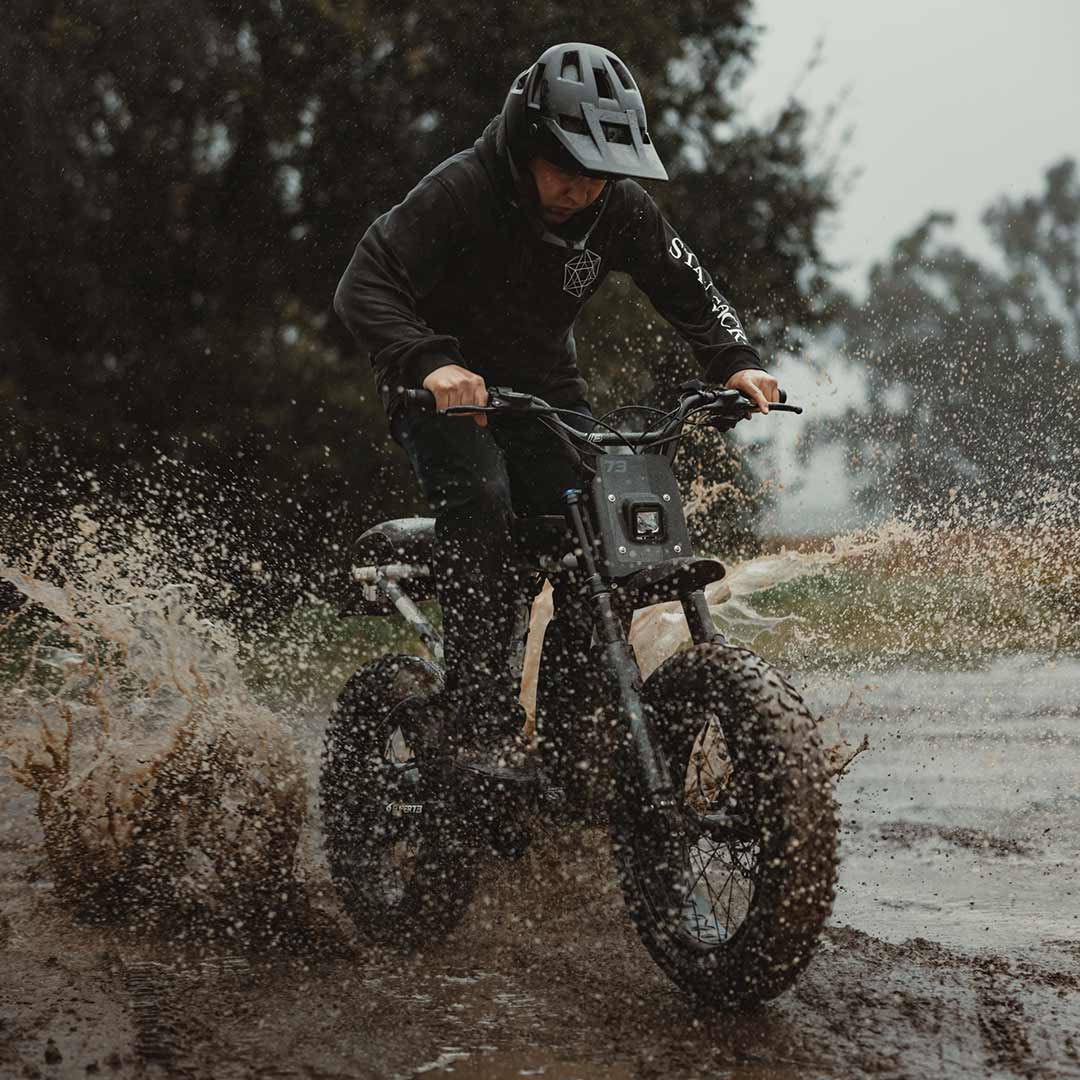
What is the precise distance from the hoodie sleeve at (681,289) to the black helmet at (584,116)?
0.41 m

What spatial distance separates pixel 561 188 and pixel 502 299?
1.36 ft

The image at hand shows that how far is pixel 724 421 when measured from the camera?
4152 millimetres

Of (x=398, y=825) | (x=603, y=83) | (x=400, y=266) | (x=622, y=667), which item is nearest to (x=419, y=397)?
(x=400, y=266)

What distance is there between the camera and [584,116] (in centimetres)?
384

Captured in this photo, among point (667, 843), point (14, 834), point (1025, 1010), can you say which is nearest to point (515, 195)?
point (667, 843)

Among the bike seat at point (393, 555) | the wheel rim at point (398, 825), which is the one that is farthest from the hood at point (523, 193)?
the wheel rim at point (398, 825)

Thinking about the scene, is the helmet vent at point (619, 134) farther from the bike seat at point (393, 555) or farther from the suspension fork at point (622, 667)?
the bike seat at point (393, 555)

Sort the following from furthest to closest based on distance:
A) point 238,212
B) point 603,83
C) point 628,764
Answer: point 238,212 → point 603,83 → point 628,764

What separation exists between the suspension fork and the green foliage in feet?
30.9

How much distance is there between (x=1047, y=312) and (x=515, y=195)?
129 ft

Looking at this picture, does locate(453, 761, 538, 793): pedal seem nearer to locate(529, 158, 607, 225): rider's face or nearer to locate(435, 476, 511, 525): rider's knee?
locate(435, 476, 511, 525): rider's knee

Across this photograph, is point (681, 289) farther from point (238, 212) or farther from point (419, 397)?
point (238, 212)

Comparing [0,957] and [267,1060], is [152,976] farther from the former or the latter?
[267,1060]

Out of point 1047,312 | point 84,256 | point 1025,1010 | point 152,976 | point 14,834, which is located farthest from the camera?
point 1047,312
